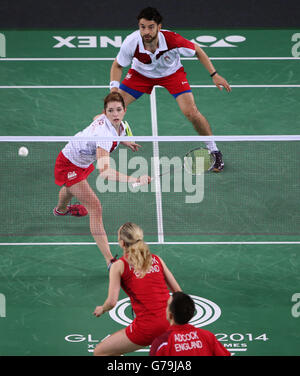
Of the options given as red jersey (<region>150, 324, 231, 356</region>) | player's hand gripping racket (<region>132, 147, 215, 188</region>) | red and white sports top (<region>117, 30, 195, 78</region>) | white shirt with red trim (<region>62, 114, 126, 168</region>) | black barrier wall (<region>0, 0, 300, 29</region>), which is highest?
black barrier wall (<region>0, 0, 300, 29</region>)

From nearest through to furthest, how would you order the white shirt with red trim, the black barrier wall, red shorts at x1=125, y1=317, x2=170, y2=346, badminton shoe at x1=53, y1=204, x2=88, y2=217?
red shorts at x1=125, y1=317, x2=170, y2=346 < the white shirt with red trim < badminton shoe at x1=53, y1=204, x2=88, y2=217 < the black barrier wall

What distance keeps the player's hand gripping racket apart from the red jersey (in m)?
3.80

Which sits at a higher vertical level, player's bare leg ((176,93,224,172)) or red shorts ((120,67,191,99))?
red shorts ((120,67,191,99))

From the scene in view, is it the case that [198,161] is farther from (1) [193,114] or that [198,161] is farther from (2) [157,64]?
(2) [157,64]

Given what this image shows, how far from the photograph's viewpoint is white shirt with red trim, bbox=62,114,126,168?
27.3 feet

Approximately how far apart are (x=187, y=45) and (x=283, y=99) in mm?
3092

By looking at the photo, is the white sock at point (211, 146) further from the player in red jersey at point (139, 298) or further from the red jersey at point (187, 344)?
the red jersey at point (187, 344)

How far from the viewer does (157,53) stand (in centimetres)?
1048

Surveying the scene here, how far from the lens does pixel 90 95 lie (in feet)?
43.0

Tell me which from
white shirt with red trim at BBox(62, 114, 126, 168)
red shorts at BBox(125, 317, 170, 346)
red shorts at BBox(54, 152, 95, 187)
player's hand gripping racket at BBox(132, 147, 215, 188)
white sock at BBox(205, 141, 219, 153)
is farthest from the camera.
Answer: white sock at BBox(205, 141, 219, 153)

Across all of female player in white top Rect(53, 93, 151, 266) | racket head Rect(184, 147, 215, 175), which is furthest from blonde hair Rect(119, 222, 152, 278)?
racket head Rect(184, 147, 215, 175)

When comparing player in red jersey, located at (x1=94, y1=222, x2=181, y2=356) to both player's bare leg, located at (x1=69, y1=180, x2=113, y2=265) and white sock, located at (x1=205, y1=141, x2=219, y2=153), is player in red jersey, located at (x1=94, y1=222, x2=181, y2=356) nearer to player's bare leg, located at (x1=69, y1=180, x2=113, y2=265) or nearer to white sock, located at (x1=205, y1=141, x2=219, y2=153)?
player's bare leg, located at (x1=69, y1=180, x2=113, y2=265)
